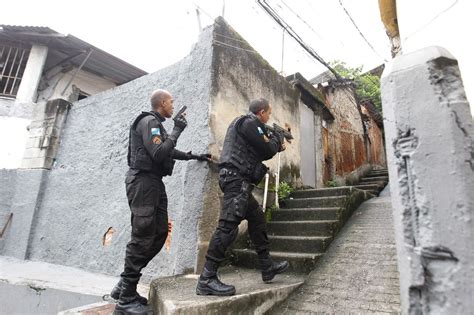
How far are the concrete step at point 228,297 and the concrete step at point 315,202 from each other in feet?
4.68

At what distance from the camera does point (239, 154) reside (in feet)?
8.68

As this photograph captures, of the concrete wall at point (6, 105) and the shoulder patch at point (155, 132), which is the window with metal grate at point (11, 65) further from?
the shoulder patch at point (155, 132)

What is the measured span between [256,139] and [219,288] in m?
1.28

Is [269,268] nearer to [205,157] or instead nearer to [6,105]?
[205,157]

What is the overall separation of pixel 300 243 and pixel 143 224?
71.8 inches

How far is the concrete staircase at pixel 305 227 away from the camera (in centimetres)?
310

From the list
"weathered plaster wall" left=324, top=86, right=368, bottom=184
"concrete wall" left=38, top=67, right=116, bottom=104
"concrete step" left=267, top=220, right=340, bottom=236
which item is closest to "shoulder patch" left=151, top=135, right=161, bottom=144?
"concrete step" left=267, top=220, right=340, bottom=236

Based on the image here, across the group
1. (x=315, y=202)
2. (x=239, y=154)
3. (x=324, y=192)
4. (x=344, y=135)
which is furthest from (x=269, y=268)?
(x=344, y=135)

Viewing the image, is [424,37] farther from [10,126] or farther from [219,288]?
[10,126]

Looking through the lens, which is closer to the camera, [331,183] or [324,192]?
[324,192]

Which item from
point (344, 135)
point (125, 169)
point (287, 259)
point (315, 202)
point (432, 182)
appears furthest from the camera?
point (344, 135)

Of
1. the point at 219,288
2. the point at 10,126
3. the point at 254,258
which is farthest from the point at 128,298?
the point at 10,126

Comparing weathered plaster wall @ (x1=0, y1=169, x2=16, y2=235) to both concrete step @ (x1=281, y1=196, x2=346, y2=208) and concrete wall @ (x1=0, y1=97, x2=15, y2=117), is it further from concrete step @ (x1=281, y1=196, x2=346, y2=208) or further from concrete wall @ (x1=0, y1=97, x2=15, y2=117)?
concrete step @ (x1=281, y1=196, x2=346, y2=208)

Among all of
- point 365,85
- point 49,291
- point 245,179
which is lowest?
point 49,291
